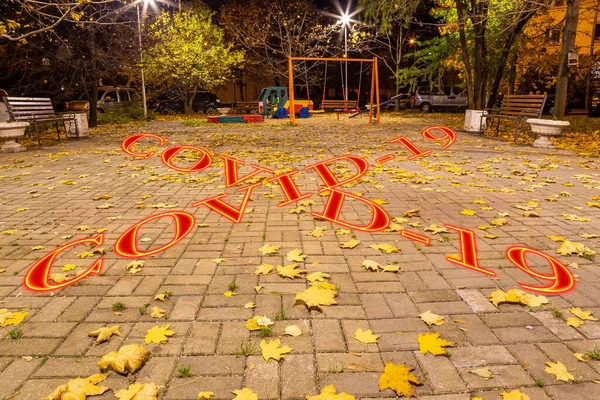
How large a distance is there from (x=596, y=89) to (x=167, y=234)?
27.5 m

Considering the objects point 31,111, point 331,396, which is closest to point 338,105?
point 31,111

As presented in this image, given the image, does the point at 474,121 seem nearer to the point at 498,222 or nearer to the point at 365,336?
the point at 498,222

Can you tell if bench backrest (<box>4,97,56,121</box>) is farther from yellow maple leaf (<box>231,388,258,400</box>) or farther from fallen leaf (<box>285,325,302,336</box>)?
yellow maple leaf (<box>231,388,258,400</box>)

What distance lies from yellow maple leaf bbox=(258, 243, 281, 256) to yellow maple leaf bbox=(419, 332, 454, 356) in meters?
1.66

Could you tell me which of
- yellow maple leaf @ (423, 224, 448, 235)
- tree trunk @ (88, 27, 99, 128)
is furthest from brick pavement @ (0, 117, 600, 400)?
tree trunk @ (88, 27, 99, 128)

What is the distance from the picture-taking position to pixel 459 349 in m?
2.32

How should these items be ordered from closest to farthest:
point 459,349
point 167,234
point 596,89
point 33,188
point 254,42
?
point 459,349 → point 167,234 → point 33,188 → point 596,89 → point 254,42

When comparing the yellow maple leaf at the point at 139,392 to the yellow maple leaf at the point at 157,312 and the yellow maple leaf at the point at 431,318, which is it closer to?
the yellow maple leaf at the point at 157,312

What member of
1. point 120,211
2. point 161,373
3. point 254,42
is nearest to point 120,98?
point 254,42

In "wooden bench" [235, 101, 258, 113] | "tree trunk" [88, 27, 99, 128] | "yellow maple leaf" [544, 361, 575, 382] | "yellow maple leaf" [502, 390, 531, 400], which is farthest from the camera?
"wooden bench" [235, 101, 258, 113]

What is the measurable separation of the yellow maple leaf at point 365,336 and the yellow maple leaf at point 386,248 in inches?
51.6

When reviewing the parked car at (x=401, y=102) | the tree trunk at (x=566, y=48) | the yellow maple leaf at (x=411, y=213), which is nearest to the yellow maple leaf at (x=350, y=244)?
the yellow maple leaf at (x=411, y=213)

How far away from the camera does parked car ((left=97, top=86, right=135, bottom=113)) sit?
22062mm

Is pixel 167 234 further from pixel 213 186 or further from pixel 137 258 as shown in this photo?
pixel 213 186
